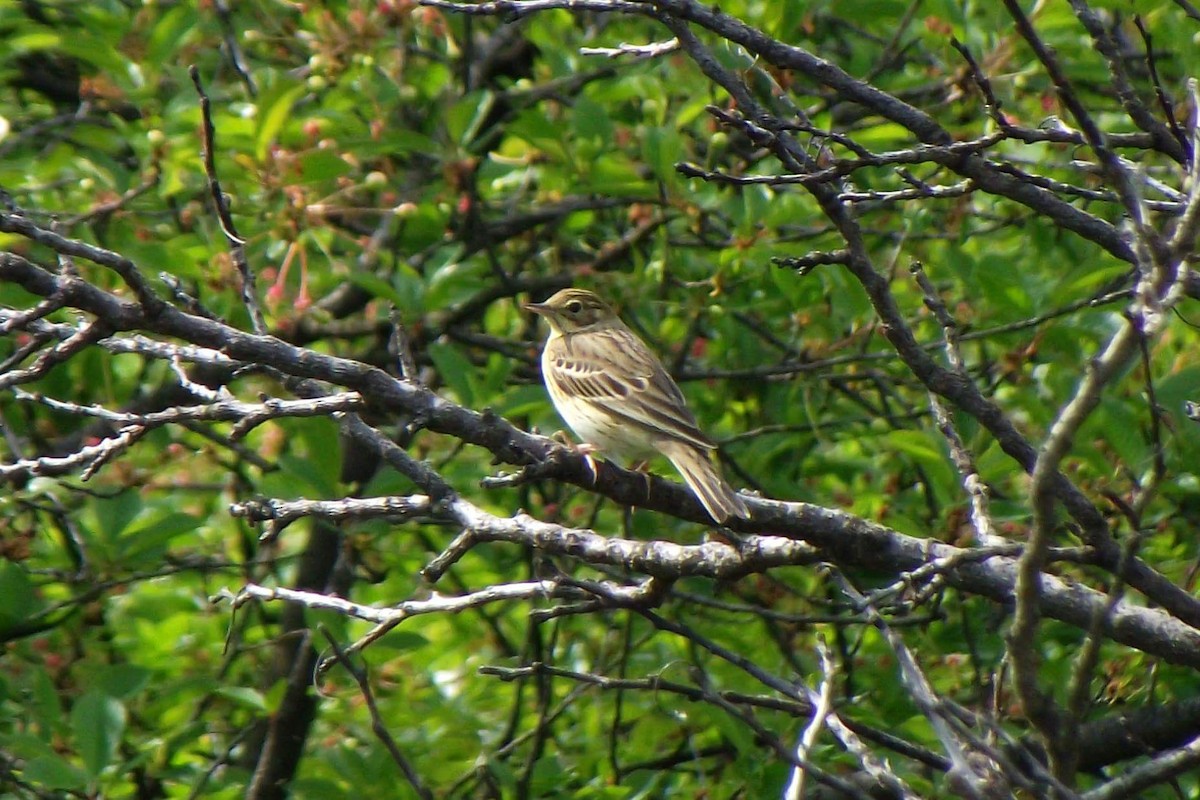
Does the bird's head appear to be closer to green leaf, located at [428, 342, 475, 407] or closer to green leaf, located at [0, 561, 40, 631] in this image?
green leaf, located at [428, 342, 475, 407]

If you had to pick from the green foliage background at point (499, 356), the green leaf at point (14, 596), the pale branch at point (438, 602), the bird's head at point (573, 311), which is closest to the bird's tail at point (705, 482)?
the green foliage background at point (499, 356)

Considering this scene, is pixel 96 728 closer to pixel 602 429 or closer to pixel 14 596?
pixel 14 596

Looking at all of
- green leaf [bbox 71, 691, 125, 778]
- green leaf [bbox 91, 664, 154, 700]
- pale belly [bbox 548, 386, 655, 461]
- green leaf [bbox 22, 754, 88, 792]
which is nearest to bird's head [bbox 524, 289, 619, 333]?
pale belly [bbox 548, 386, 655, 461]

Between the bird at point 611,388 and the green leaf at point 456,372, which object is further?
the bird at point 611,388

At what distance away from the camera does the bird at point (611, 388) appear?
5992 mm

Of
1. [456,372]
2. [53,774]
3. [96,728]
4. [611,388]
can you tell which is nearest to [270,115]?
[456,372]

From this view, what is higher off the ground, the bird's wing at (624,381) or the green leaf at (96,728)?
the bird's wing at (624,381)

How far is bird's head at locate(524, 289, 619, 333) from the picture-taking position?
7117 millimetres

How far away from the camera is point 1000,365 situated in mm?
6801

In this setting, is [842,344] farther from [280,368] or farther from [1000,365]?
[280,368]

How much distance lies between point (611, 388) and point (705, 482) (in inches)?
82.2

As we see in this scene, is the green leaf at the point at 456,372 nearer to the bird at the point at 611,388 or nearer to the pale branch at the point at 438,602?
the bird at the point at 611,388

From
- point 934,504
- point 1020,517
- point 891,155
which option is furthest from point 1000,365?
point 891,155

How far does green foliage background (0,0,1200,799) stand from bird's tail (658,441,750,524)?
38 centimetres
